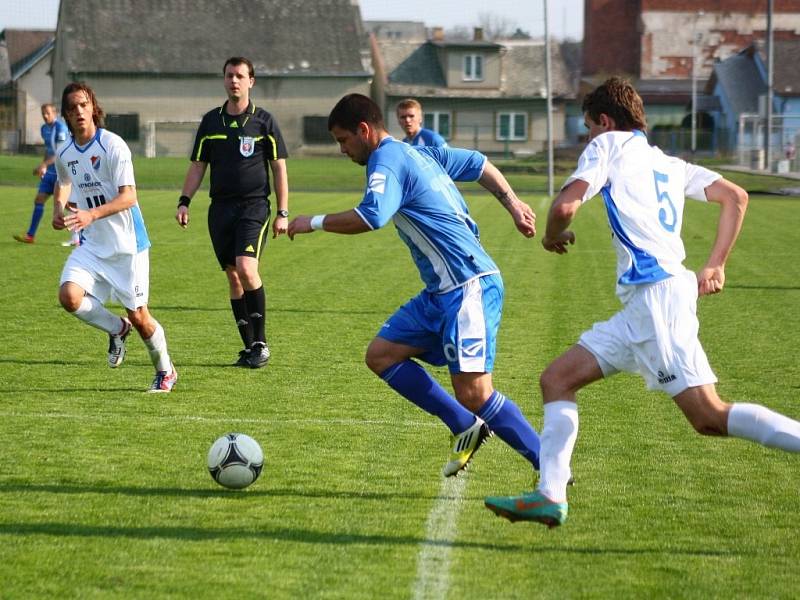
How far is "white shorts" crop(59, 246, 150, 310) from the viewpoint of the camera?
25.9ft

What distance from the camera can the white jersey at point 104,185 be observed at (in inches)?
306

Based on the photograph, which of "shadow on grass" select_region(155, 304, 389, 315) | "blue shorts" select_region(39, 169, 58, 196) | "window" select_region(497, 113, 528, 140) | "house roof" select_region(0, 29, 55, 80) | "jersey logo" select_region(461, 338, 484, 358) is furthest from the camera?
"house roof" select_region(0, 29, 55, 80)

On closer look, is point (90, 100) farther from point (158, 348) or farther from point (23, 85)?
point (23, 85)

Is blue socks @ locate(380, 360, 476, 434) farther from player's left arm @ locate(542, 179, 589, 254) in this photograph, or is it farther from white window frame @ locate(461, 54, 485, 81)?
white window frame @ locate(461, 54, 485, 81)

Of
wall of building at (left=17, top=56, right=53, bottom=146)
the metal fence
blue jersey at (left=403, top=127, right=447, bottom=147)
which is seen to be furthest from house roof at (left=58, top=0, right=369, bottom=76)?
blue jersey at (left=403, top=127, right=447, bottom=147)

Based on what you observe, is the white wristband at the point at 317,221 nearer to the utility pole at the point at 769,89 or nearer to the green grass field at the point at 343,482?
the green grass field at the point at 343,482

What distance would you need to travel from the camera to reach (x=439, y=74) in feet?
217

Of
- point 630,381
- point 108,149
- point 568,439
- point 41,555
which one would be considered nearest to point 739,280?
point 630,381

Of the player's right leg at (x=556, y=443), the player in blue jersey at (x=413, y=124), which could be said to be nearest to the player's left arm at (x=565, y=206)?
the player's right leg at (x=556, y=443)

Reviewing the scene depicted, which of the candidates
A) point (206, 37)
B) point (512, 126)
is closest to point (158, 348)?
point (206, 37)

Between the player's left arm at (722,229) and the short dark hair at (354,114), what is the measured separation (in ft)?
4.79

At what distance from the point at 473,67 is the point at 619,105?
61814 millimetres

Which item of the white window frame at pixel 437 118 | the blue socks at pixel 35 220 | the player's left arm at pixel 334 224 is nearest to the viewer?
the player's left arm at pixel 334 224

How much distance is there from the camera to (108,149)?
7.77m
